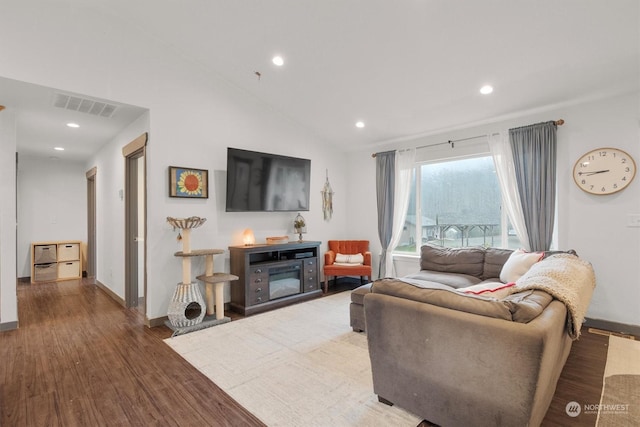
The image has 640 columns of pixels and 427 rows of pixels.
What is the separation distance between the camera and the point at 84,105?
3619mm

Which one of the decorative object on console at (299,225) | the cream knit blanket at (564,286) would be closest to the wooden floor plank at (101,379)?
the cream knit blanket at (564,286)

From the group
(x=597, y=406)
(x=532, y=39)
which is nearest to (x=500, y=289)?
(x=597, y=406)

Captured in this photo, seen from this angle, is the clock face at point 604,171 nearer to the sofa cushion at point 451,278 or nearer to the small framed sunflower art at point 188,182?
the sofa cushion at point 451,278

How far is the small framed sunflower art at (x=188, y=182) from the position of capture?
3822 mm

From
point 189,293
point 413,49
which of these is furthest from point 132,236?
point 413,49

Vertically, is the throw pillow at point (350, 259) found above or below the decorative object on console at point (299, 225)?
below

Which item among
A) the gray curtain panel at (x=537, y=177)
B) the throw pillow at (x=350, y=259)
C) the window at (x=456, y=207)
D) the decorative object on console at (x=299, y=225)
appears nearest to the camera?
the gray curtain panel at (x=537, y=177)

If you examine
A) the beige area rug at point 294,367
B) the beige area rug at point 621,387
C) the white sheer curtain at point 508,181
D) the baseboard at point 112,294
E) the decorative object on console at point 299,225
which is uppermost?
the white sheer curtain at point 508,181

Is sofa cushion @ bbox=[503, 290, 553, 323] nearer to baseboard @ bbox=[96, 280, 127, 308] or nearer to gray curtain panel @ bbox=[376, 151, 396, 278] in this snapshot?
gray curtain panel @ bbox=[376, 151, 396, 278]

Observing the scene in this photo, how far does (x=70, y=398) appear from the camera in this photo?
223 centimetres

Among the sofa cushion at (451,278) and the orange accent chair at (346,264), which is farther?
the orange accent chair at (346,264)

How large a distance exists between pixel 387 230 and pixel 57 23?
16.1ft

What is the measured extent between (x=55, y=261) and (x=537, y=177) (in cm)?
837

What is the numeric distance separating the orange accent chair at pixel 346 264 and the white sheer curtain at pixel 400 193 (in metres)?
0.42
